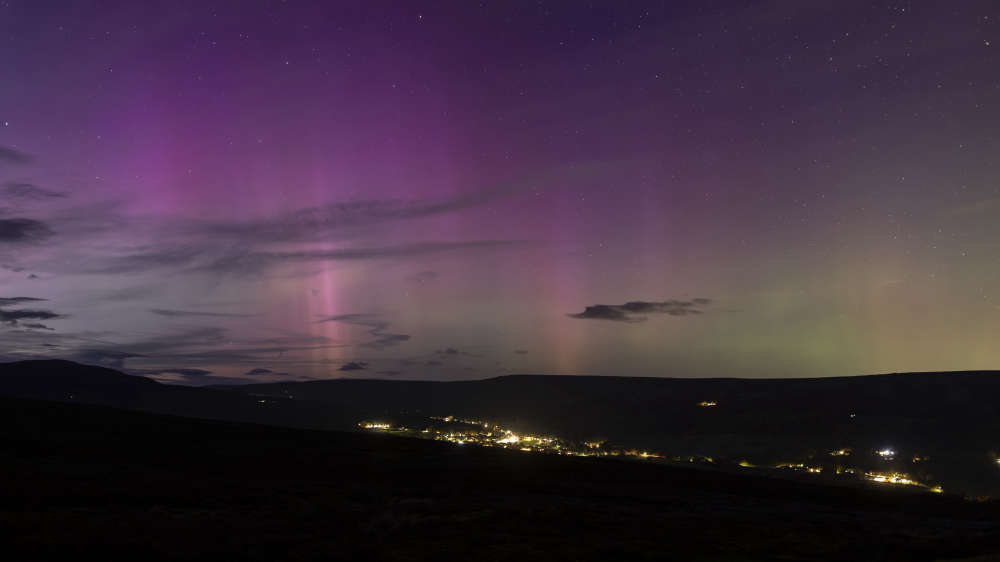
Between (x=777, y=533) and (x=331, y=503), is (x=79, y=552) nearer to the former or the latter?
(x=331, y=503)

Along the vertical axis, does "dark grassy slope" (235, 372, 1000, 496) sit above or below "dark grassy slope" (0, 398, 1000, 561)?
below

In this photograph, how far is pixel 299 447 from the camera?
67.6 metres

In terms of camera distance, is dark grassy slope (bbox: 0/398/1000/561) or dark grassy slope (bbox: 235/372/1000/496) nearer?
dark grassy slope (bbox: 0/398/1000/561)

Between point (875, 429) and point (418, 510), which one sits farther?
point (875, 429)

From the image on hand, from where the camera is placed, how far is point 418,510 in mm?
32375

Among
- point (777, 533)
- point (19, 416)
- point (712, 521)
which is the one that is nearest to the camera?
point (777, 533)

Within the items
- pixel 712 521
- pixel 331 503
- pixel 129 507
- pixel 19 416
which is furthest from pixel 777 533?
pixel 19 416

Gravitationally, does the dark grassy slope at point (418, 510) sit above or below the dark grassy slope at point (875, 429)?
above

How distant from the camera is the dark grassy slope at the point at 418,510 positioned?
24.4 m

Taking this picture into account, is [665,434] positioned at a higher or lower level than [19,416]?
lower

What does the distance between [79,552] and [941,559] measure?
2929cm

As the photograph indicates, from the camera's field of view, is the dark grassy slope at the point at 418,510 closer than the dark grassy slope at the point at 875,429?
Yes

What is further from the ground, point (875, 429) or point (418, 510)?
point (418, 510)

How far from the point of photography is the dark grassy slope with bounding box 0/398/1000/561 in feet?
80.1
